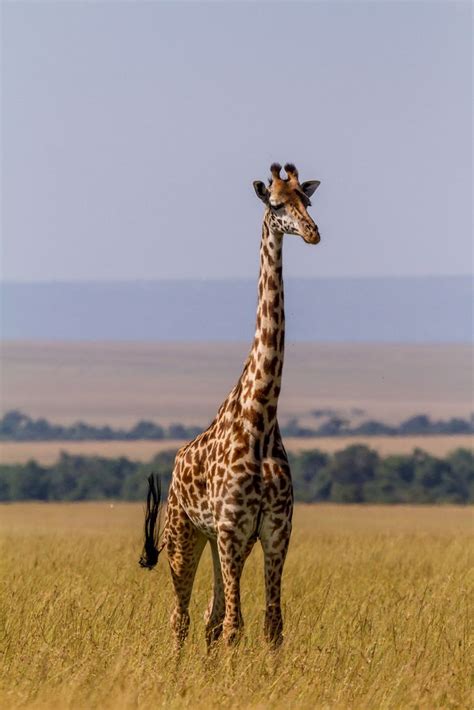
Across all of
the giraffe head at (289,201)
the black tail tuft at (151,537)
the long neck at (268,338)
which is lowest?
the black tail tuft at (151,537)

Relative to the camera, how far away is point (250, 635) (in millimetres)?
12211

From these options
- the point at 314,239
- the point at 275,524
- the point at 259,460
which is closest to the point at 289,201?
the point at 314,239

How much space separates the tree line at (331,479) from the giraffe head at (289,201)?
3476cm

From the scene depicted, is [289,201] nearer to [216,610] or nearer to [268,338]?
[268,338]

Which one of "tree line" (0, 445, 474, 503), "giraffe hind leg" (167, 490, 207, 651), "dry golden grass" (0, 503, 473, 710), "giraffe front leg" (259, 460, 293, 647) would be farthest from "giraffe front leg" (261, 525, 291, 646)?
"tree line" (0, 445, 474, 503)

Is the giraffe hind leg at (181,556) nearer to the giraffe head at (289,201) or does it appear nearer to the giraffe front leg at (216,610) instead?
the giraffe front leg at (216,610)

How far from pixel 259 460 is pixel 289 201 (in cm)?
161

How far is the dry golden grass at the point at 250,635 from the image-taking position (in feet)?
31.7

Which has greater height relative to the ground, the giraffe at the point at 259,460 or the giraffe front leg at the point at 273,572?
the giraffe at the point at 259,460

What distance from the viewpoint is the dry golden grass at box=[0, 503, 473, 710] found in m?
9.66

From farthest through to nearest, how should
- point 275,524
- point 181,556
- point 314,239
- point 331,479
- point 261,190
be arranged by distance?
point 331,479 < point 181,556 < point 261,190 < point 275,524 < point 314,239

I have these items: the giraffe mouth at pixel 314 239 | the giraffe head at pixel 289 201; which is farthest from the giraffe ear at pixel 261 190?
the giraffe mouth at pixel 314 239

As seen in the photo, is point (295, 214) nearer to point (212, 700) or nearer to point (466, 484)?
point (212, 700)

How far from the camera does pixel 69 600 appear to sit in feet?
44.9
